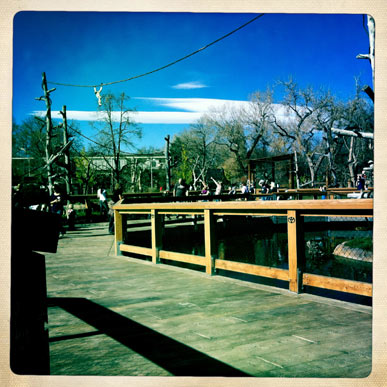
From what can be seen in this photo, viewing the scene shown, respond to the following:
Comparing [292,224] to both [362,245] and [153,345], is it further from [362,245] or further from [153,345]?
[362,245]

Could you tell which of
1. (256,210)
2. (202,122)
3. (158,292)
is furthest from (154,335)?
(202,122)

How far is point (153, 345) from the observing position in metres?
2.26

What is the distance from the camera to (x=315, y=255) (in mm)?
9227

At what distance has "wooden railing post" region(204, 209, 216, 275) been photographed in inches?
168

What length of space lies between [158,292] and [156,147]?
17501 millimetres

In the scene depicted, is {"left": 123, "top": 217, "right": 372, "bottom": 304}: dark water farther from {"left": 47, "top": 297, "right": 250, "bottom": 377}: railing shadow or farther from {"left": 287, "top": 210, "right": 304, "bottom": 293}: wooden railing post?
{"left": 47, "top": 297, "right": 250, "bottom": 377}: railing shadow

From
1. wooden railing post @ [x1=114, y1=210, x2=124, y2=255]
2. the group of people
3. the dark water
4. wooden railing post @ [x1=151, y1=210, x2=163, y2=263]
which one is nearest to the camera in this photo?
wooden railing post @ [x1=151, y1=210, x2=163, y2=263]

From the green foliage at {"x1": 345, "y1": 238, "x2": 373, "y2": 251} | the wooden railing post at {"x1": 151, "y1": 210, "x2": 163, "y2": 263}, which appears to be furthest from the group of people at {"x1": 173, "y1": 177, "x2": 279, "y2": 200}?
the wooden railing post at {"x1": 151, "y1": 210, "x2": 163, "y2": 263}

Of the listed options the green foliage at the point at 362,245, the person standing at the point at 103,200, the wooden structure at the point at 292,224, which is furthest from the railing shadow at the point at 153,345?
the person standing at the point at 103,200

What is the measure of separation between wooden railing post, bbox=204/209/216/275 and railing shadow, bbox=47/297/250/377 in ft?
4.64

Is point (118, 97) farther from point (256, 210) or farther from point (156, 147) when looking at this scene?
point (256, 210)

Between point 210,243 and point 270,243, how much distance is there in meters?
7.18

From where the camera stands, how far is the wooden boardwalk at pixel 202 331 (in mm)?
1970

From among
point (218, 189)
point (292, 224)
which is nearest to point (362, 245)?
point (218, 189)
